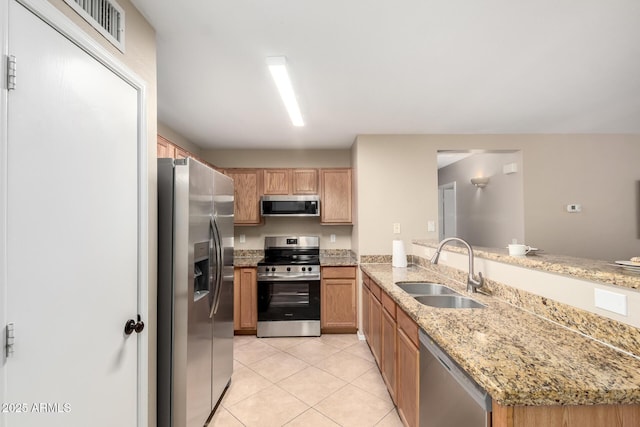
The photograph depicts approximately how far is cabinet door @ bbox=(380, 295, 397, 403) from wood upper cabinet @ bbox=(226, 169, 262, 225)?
2384 millimetres

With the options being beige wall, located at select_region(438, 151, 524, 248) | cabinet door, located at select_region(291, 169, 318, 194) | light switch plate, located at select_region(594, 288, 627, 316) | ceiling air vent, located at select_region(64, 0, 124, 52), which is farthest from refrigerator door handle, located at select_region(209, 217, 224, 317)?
beige wall, located at select_region(438, 151, 524, 248)

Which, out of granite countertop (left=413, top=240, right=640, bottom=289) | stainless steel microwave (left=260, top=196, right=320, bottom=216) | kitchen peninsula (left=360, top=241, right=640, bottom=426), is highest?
stainless steel microwave (left=260, top=196, right=320, bottom=216)

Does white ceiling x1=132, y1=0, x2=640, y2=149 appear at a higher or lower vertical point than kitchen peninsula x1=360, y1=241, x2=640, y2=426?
higher

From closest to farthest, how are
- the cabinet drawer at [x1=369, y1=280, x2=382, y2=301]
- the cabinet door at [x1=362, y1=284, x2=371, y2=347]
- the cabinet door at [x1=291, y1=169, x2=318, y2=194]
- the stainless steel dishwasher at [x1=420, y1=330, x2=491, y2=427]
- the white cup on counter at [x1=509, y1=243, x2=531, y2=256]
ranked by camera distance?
the stainless steel dishwasher at [x1=420, y1=330, x2=491, y2=427], the white cup on counter at [x1=509, y1=243, x2=531, y2=256], the cabinet drawer at [x1=369, y1=280, x2=382, y2=301], the cabinet door at [x1=362, y1=284, x2=371, y2=347], the cabinet door at [x1=291, y1=169, x2=318, y2=194]

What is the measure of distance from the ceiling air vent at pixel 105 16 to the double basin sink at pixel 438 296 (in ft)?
7.78

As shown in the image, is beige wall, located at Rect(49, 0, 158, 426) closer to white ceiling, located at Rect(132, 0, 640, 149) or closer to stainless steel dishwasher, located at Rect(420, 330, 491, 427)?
white ceiling, located at Rect(132, 0, 640, 149)

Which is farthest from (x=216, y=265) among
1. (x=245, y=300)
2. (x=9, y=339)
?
(x=245, y=300)

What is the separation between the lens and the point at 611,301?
112cm

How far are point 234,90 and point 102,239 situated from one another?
1.65 m

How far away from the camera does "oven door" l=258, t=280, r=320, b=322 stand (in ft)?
11.5

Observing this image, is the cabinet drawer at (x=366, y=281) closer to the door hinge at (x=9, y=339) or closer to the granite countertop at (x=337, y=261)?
the granite countertop at (x=337, y=261)

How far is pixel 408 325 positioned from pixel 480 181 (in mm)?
3901

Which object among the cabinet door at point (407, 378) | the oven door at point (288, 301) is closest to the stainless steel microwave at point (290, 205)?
the oven door at point (288, 301)

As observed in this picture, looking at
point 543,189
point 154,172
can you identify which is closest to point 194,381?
point 154,172
